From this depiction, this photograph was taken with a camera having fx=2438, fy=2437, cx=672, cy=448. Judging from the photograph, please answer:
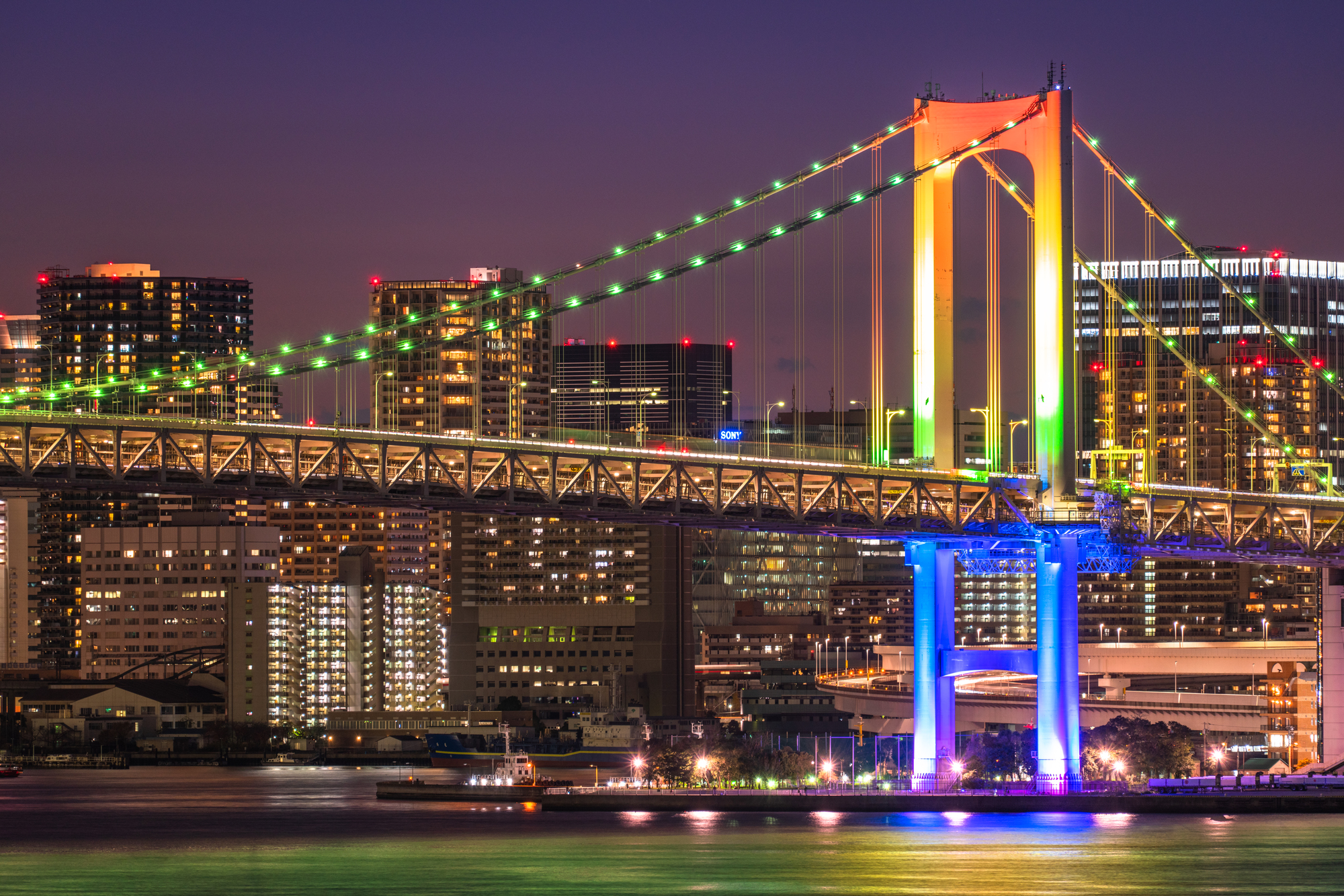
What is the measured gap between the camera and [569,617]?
164750mm

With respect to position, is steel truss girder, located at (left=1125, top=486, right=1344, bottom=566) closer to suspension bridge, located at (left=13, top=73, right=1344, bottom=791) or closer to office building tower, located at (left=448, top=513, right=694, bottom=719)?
suspension bridge, located at (left=13, top=73, right=1344, bottom=791)

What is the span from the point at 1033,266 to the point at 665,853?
19466mm

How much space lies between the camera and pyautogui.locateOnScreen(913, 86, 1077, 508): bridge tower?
209ft

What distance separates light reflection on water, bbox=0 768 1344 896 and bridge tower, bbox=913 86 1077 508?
993cm

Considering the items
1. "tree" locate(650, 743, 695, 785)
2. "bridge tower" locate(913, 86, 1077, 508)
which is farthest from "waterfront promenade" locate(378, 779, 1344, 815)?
"bridge tower" locate(913, 86, 1077, 508)

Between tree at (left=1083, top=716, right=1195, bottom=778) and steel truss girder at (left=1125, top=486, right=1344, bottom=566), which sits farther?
tree at (left=1083, top=716, right=1195, bottom=778)

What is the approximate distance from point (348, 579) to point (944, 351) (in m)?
104

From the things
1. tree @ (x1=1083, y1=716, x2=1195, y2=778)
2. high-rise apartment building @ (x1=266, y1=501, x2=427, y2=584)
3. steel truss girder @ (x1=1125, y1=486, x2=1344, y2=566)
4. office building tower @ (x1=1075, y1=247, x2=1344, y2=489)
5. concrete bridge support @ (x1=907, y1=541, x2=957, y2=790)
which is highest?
office building tower @ (x1=1075, y1=247, x2=1344, y2=489)

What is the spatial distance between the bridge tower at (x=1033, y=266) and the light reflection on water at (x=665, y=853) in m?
9.93

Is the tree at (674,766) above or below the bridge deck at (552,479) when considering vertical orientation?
below

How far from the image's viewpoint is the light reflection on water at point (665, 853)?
5081 centimetres

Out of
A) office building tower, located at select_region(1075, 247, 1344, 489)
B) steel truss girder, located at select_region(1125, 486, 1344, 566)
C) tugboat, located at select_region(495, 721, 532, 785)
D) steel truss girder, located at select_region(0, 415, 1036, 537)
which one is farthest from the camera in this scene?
office building tower, located at select_region(1075, 247, 1344, 489)

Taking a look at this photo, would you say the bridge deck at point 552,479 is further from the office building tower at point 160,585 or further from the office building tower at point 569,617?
the office building tower at point 160,585

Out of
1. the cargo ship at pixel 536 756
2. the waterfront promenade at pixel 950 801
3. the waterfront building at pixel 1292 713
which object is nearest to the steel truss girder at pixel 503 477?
the waterfront promenade at pixel 950 801
